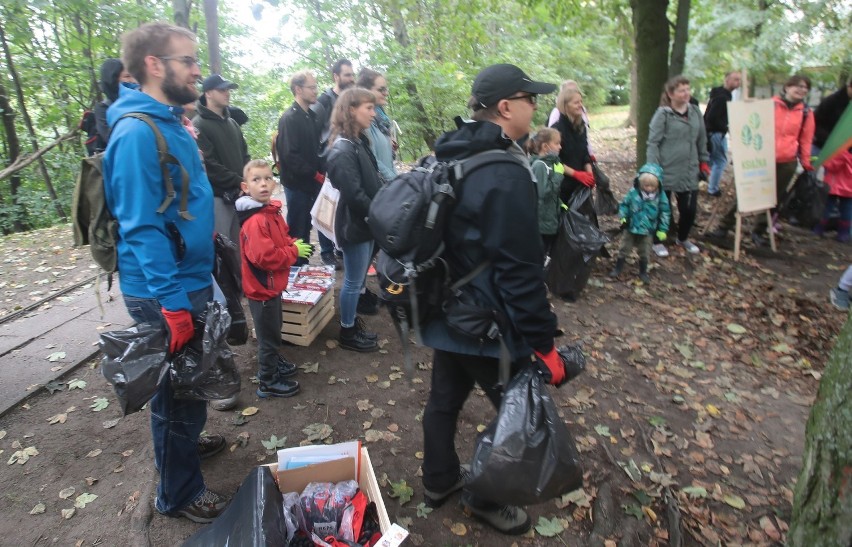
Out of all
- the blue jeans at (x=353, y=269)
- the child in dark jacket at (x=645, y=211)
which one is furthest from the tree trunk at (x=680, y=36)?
the blue jeans at (x=353, y=269)

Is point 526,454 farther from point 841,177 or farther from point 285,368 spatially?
point 841,177

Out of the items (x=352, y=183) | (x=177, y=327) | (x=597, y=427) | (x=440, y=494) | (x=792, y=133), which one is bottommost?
(x=597, y=427)

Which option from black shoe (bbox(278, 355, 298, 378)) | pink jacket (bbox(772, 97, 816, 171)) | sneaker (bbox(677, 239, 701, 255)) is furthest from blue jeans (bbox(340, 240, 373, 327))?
pink jacket (bbox(772, 97, 816, 171))

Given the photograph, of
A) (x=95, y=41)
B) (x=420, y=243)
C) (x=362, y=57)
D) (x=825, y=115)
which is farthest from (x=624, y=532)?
(x=95, y=41)

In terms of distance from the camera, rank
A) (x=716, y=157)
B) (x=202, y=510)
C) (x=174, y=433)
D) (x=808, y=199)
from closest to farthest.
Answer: (x=174, y=433), (x=202, y=510), (x=808, y=199), (x=716, y=157)

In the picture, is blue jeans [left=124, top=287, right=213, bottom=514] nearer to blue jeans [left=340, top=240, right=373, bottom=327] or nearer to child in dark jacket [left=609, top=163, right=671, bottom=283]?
blue jeans [left=340, top=240, right=373, bottom=327]

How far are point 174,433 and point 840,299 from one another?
6.54 m

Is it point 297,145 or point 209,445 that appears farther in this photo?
point 297,145

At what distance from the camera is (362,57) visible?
1132 centimetres

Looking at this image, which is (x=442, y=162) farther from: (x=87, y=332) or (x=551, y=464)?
(x=87, y=332)

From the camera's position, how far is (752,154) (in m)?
6.69

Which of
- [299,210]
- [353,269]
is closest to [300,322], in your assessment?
[353,269]

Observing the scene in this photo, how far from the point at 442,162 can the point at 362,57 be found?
1009cm

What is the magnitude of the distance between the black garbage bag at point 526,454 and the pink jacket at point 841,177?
7163 mm
